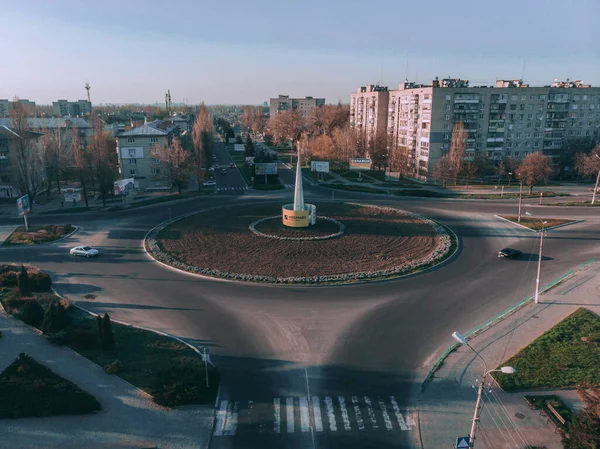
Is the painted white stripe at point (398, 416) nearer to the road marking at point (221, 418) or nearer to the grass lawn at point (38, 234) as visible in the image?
the road marking at point (221, 418)

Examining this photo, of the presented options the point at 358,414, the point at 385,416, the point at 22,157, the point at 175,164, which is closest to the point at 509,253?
the point at 385,416

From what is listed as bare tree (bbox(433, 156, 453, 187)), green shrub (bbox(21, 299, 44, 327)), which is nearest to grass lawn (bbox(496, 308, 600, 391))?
green shrub (bbox(21, 299, 44, 327))

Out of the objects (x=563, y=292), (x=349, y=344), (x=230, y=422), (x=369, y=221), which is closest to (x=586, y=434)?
(x=349, y=344)

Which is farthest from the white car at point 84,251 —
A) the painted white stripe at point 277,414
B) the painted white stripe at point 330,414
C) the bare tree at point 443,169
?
the bare tree at point 443,169

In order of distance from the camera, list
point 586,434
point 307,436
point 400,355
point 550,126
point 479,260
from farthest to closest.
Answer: point 550,126
point 479,260
point 400,355
point 307,436
point 586,434

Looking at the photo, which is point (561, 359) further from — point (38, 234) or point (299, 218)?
point (38, 234)

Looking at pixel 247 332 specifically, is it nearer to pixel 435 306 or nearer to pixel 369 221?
pixel 435 306
